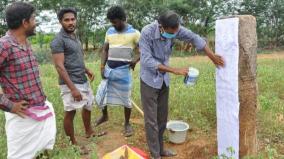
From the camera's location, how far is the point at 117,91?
17.5 ft

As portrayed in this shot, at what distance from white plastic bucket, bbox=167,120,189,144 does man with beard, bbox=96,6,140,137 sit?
58 cm

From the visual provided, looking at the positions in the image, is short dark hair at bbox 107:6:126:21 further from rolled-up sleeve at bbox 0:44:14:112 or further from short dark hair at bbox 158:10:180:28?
rolled-up sleeve at bbox 0:44:14:112

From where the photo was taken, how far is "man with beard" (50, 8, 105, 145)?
171 inches

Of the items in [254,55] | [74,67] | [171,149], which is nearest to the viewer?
[254,55]

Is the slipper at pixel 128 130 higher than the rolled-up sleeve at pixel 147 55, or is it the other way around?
the rolled-up sleeve at pixel 147 55

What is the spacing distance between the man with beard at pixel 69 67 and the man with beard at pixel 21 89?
99 centimetres

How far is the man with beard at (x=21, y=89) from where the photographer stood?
3166 mm

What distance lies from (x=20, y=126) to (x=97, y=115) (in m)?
2.99

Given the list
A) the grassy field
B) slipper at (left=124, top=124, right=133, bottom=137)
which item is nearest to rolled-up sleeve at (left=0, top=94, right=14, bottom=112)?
the grassy field

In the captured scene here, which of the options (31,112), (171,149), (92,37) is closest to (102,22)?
(92,37)

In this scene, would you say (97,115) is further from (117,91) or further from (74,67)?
(74,67)

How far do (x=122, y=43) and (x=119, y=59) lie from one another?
0.71ft

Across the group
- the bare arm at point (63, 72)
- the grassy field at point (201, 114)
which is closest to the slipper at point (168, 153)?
the grassy field at point (201, 114)

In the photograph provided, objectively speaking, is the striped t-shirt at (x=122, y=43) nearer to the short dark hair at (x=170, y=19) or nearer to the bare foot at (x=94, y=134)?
the bare foot at (x=94, y=134)
